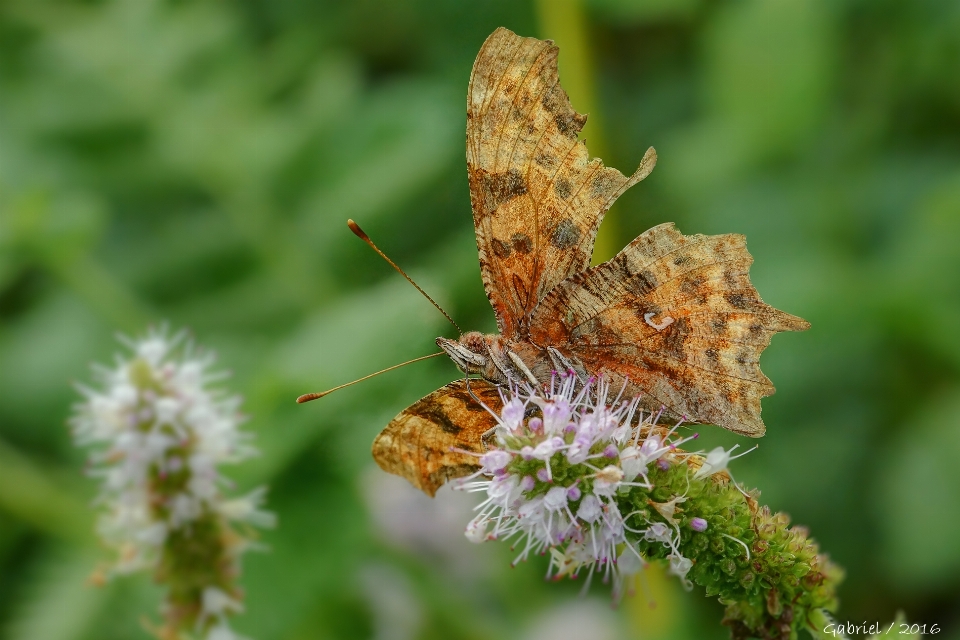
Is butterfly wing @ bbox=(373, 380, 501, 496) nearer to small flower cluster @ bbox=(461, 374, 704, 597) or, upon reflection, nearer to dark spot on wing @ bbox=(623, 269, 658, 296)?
small flower cluster @ bbox=(461, 374, 704, 597)

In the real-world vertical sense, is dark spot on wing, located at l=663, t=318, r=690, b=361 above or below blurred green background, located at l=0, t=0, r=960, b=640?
below

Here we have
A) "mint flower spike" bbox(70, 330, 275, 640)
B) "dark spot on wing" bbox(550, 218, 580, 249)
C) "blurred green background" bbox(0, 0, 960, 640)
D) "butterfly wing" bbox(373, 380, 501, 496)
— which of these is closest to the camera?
"butterfly wing" bbox(373, 380, 501, 496)

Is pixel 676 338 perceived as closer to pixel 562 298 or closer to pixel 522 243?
pixel 562 298

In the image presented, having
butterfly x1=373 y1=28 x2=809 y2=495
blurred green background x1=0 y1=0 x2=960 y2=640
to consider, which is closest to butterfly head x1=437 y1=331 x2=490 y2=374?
butterfly x1=373 y1=28 x2=809 y2=495

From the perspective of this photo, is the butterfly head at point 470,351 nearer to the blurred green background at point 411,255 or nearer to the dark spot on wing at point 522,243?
the dark spot on wing at point 522,243

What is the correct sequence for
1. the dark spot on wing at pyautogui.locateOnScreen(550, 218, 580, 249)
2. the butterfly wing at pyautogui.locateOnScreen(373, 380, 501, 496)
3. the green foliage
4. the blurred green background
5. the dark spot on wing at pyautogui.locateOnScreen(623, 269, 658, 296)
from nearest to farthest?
the green foliage → the butterfly wing at pyautogui.locateOnScreen(373, 380, 501, 496) → the dark spot on wing at pyautogui.locateOnScreen(623, 269, 658, 296) → the dark spot on wing at pyautogui.locateOnScreen(550, 218, 580, 249) → the blurred green background

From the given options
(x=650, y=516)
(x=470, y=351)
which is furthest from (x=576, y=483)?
(x=470, y=351)

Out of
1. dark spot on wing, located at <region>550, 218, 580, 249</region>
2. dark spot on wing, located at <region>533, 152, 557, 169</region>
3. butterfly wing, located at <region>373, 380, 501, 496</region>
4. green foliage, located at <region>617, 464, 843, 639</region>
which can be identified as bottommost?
green foliage, located at <region>617, 464, 843, 639</region>

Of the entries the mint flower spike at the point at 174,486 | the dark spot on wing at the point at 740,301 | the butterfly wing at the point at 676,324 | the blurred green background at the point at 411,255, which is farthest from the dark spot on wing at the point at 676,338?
the mint flower spike at the point at 174,486
